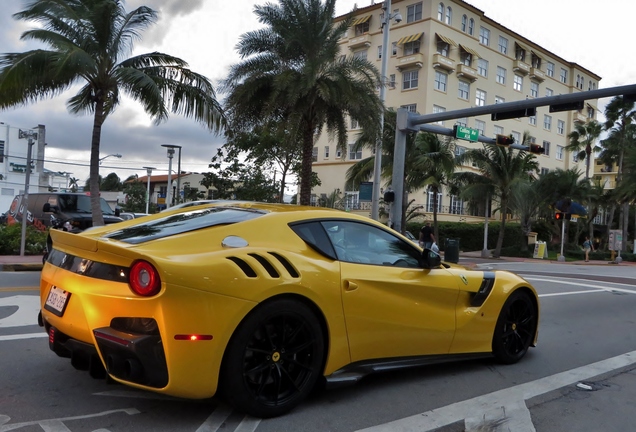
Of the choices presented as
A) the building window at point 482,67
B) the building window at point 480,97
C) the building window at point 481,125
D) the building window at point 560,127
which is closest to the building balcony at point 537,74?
the building window at point 560,127

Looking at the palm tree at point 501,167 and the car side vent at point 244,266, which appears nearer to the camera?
the car side vent at point 244,266

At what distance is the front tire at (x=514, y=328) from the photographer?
5.38 meters

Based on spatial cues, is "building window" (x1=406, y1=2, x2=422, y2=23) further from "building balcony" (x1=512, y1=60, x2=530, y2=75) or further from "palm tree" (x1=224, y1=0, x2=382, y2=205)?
"palm tree" (x1=224, y1=0, x2=382, y2=205)

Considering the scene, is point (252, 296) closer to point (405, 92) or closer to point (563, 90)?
point (405, 92)

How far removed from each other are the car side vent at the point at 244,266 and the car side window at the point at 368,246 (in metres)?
0.86

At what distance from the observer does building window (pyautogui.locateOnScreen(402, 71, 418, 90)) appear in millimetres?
Answer: 43875

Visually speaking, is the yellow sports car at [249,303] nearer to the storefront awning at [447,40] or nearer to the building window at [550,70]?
the storefront awning at [447,40]

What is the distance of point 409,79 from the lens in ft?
145

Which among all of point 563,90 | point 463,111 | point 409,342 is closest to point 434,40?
point 563,90

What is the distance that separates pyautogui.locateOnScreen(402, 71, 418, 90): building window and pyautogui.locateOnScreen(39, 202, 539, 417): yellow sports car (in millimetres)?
41007

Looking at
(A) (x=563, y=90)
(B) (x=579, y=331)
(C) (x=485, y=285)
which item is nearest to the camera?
(C) (x=485, y=285)

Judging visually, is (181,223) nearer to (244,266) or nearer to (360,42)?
(244,266)

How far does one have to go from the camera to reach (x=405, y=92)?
4431 cm

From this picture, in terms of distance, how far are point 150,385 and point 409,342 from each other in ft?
6.97
